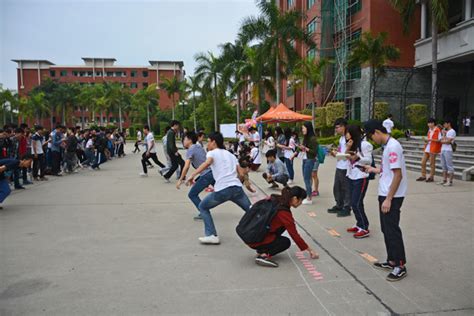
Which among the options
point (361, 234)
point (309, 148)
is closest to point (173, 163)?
point (309, 148)

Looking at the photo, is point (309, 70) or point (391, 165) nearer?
point (391, 165)

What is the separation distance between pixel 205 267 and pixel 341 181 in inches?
132

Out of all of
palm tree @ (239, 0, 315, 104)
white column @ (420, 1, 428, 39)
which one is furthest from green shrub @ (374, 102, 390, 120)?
palm tree @ (239, 0, 315, 104)

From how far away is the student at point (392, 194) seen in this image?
393 centimetres

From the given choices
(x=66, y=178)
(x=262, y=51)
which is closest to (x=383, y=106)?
(x=262, y=51)

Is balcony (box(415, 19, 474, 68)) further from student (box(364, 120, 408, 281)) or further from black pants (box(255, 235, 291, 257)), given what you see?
black pants (box(255, 235, 291, 257))

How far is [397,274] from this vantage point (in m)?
4.03

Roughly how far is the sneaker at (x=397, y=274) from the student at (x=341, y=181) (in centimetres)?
260

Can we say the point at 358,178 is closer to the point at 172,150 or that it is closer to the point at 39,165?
the point at 172,150

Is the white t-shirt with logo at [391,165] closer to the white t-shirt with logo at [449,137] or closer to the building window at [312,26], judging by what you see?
the white t-shirt with logo at [449,137]

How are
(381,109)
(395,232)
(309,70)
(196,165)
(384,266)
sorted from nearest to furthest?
(395,232)
(384,266)
(196,165)
(381,109)
(309,70)

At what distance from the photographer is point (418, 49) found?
2472cm

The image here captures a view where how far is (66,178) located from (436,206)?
11.1 meters

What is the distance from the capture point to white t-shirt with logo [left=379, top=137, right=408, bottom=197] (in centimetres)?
392
